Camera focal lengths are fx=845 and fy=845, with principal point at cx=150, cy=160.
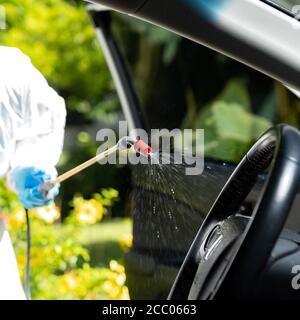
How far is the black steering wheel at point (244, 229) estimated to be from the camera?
1.43m

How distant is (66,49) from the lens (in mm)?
9102

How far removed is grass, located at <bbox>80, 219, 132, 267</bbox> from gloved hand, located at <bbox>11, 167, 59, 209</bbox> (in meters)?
3.20

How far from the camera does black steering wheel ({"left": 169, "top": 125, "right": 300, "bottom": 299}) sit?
1.43 metres

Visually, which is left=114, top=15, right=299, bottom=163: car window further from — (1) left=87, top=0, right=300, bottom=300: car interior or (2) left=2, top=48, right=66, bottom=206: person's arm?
(2) left=2, top=48, right=66, bottom=206: person's arm

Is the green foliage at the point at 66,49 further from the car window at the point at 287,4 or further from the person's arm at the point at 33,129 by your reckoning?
the car window at the point at 287,4

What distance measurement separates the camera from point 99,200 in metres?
4.88

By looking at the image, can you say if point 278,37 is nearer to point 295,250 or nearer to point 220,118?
point 295,250

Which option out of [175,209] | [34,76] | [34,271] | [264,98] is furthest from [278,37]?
[264,98]

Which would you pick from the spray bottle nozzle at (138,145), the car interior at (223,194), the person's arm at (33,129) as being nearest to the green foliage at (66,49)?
the car interior at (223,194)

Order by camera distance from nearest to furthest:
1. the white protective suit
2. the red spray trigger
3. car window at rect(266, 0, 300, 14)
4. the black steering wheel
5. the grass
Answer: the black steering wheel < car window at rect(266, 0, 300, 14) < the red spray trigger < the white protective suit < the grass

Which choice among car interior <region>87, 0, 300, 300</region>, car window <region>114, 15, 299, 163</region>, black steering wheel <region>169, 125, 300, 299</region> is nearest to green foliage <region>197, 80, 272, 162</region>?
car window <region>114, 15, 299, 163</region>

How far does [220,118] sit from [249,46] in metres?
6.11

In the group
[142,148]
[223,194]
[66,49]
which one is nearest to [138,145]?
[142,148]

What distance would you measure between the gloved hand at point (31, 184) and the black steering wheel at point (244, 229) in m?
1.16
